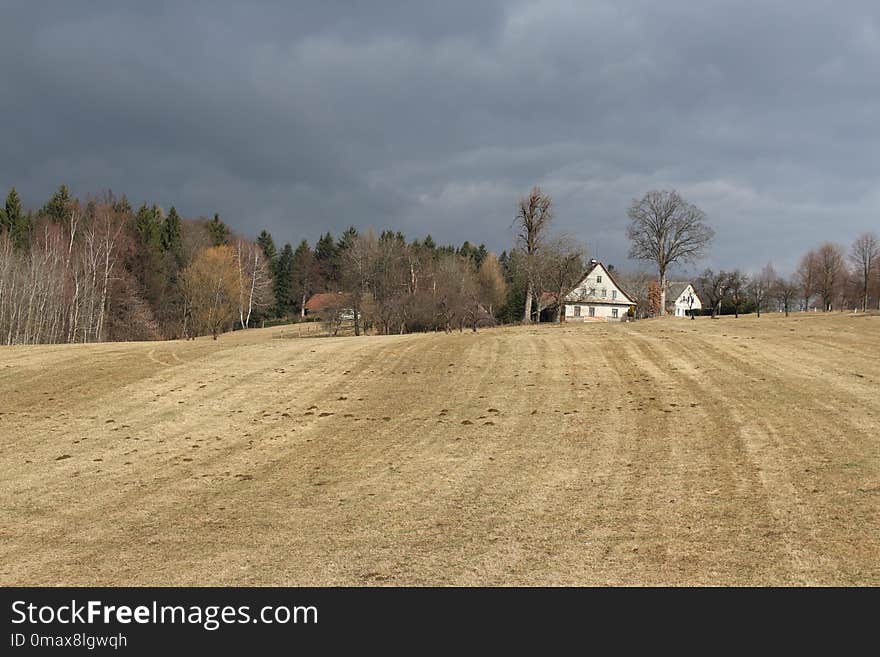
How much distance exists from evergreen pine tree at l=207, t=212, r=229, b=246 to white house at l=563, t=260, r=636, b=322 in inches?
2413

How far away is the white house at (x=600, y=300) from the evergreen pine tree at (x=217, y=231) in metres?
61.3

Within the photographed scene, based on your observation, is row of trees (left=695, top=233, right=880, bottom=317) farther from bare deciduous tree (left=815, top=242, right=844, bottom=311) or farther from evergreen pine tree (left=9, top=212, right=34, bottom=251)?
evergreen pine tree (left=9, top=212, right=34, bottom=251)

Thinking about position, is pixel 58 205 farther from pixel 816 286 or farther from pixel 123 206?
pixel 816 286

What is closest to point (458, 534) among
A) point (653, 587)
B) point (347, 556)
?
point (347, 556)

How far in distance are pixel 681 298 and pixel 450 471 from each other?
12489cm

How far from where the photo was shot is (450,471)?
1308 cm

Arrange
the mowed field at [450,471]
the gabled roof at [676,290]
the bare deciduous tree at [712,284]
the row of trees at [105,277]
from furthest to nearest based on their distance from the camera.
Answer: the gabled roof at [676,290], the bare deciduous tree at [712,284], the row of trees at [105,277], the mowed field at [450,471]

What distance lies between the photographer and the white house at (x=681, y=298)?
124419 millimetres

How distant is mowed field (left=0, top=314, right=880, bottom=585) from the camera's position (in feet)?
27.2

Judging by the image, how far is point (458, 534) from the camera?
31.0 feet

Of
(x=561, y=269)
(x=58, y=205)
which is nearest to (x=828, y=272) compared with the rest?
(x=561, y=269)

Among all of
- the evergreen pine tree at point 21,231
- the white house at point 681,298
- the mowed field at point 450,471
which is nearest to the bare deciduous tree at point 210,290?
the evergreen pine tree at point 21,231

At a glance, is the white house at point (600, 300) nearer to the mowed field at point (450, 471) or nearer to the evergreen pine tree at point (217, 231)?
the evergreen pine tree at point (217, 231)
